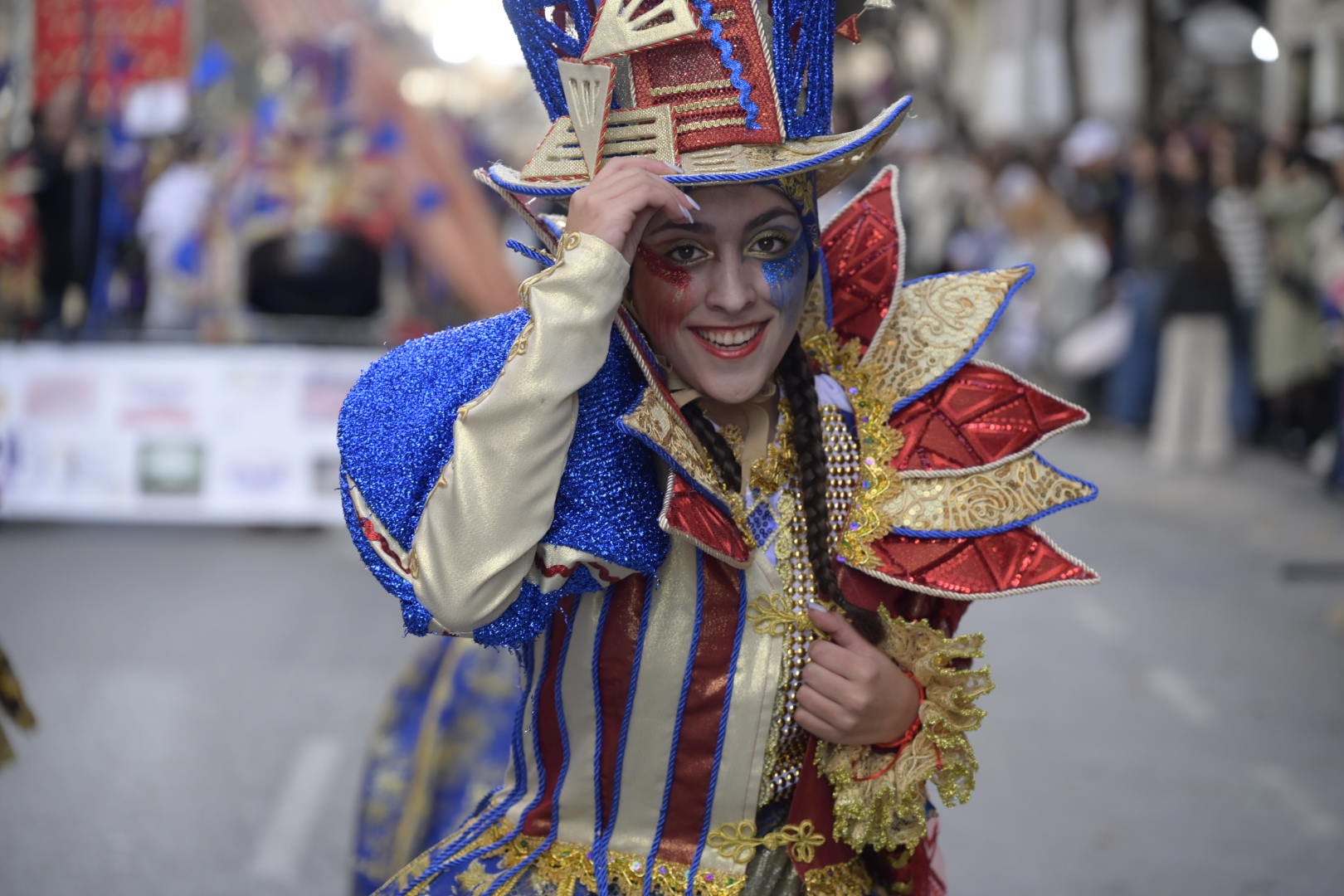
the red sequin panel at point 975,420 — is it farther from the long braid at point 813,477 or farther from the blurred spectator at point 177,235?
the blurred spectator at point 177,235

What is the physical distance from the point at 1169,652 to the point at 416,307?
735 centimetres

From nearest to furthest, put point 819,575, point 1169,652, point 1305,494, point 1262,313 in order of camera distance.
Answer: point 819,575 → point 1169,652 → point 1305,494 → point 1262,313

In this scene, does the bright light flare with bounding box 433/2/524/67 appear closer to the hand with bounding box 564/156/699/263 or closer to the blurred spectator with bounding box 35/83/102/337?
the blurred spectator with bounding box 35/83/102/337

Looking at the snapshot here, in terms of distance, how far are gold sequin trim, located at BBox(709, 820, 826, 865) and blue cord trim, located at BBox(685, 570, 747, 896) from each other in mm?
17

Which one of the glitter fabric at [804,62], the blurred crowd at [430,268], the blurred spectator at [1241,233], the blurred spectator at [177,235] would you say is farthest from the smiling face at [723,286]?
the blurred spectator at [177,235]

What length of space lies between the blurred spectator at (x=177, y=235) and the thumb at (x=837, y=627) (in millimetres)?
10677

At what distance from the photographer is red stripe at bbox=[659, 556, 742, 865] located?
2.13m

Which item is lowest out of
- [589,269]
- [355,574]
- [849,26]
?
[355,574]

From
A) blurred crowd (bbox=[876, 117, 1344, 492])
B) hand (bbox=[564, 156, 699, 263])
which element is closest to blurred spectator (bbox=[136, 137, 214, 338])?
blurred crowd (bbox=[876, 117, 1344, 492])

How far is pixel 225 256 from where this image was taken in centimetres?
1238

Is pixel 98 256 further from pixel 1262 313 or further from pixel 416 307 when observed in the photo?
pixel 1262 313

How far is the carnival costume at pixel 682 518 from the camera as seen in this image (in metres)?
1.97

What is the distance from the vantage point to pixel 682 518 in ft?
6.61

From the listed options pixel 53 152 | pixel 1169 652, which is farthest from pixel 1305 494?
pixel 53 152
